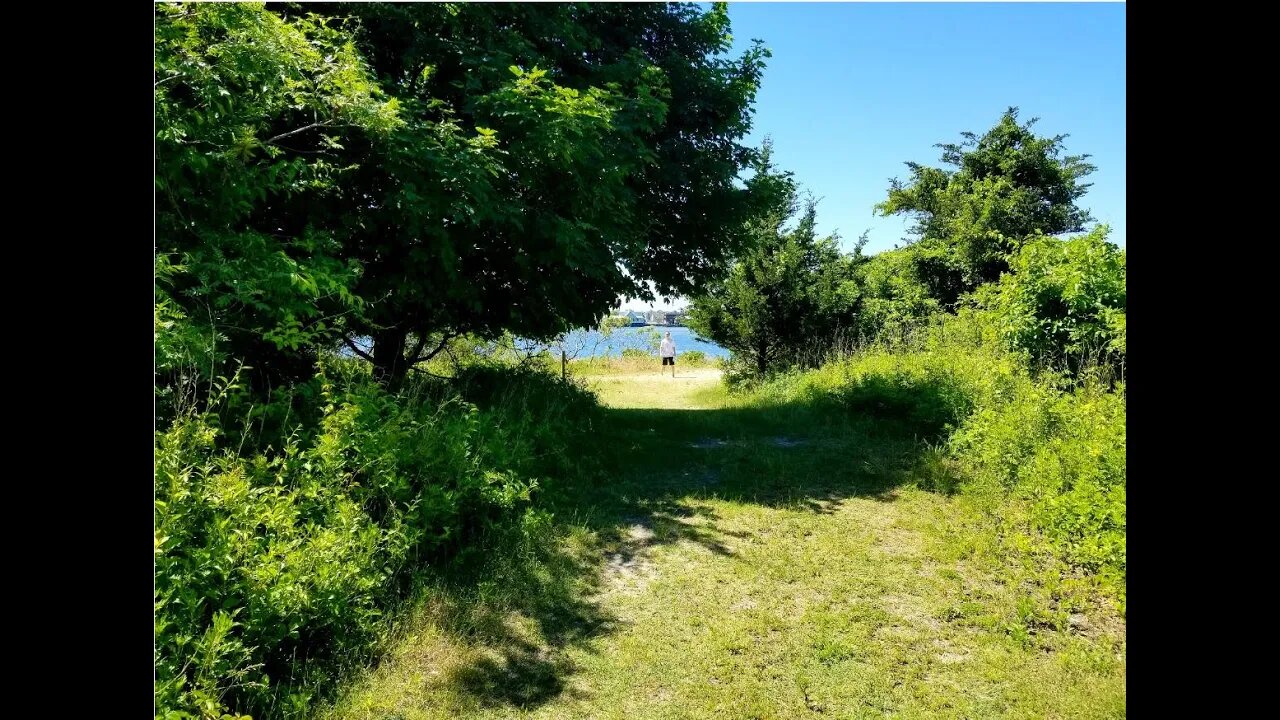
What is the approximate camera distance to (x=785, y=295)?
15906 mm

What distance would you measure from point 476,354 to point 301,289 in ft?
22.9

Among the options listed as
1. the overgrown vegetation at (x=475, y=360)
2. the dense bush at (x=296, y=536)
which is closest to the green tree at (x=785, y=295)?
the overgrown vegetation at (x=475, y=360)

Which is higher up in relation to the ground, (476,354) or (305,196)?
(305,196)

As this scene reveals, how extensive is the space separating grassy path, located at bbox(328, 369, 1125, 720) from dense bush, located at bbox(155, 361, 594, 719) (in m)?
0.37

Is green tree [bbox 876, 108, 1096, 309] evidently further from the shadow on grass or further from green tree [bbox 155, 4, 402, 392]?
green tree [bbox 155, 4, 402, 392]

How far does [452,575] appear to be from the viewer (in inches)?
178

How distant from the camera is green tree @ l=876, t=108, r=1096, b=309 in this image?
17.3 meters

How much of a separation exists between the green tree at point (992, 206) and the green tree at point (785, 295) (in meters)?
3.84

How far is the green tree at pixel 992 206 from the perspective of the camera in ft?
56.8

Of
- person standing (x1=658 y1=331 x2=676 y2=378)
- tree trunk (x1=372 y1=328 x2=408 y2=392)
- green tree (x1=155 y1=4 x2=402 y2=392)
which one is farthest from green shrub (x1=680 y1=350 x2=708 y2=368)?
green tree (x1=155 y1=4 x2=402 y2=392)
